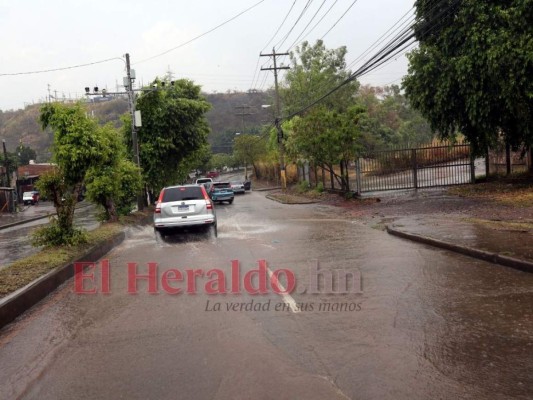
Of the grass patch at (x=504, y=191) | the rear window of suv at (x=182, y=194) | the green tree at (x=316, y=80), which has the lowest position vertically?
the grass patch at (x=504, y=191)

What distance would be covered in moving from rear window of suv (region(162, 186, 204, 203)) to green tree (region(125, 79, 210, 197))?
14443 millimetres

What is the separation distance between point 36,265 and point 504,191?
1763 centimetres

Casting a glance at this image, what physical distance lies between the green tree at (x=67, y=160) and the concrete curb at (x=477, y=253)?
8.11 meters

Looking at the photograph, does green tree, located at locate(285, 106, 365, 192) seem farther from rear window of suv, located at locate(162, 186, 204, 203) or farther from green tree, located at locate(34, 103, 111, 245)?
green tree, located at locate(34, 103, 111, 245)

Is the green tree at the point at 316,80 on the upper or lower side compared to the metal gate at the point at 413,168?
upper

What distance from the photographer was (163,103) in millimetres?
30203

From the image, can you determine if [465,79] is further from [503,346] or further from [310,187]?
[310,187]

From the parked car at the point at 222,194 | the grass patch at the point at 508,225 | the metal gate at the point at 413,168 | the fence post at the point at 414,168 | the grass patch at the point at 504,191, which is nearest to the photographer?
the grass patch at the point at 508,225

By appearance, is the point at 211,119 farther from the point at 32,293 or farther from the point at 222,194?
the point at 32,293

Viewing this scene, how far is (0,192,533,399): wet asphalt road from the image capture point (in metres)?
4.13

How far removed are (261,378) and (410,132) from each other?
73.5 m

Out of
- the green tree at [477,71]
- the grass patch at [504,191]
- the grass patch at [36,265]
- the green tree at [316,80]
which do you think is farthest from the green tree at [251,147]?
the grass patch at [36,265]

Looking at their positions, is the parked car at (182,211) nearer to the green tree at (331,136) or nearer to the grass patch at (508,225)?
the grass patch at (508,225)

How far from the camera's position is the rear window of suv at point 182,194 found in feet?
48.4
